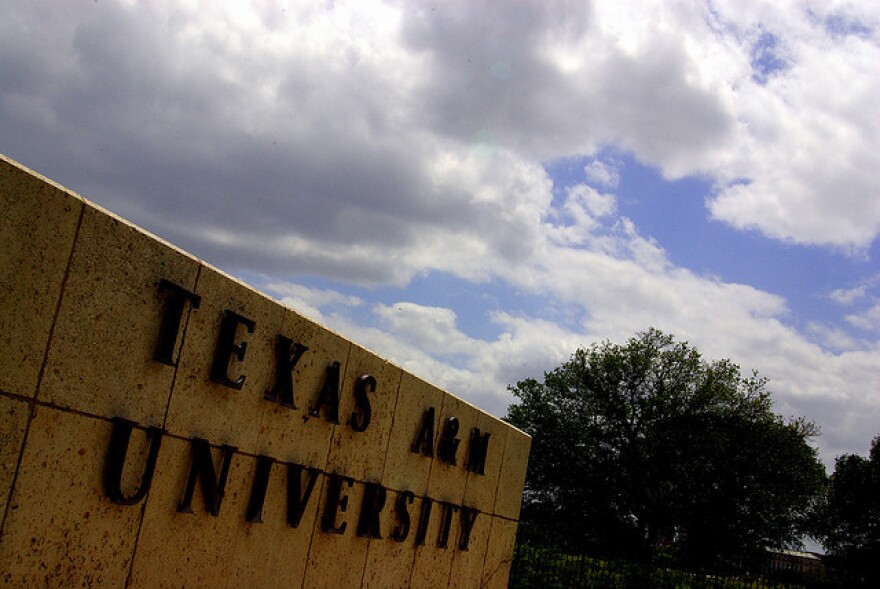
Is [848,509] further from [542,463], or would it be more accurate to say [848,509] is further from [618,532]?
[542,463]

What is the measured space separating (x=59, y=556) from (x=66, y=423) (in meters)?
0.84

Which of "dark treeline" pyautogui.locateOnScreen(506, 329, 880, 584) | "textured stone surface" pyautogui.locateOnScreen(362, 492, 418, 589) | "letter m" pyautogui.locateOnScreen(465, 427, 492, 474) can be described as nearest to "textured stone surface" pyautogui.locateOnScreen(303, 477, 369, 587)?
"textured stone surface" pyautogui.locateOnScreen(362, 492, 418, 589)

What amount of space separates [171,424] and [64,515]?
977 mm

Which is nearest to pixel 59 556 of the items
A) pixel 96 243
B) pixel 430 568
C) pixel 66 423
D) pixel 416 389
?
pixel 66 423

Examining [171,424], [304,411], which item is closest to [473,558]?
[304,411]

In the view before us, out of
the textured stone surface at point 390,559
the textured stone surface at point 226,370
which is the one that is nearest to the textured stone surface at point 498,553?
the textured stone surface at point 390,559

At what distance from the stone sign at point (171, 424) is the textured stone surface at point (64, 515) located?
0.4 inches

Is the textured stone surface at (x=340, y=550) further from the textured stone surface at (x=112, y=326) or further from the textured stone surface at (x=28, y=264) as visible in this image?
the textured stone surface at (x=28, y=264)

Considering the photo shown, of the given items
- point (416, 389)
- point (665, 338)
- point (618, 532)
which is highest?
point (665, 338)

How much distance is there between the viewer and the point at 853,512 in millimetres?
35594

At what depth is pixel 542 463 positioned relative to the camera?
122 ft

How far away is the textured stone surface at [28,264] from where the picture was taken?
15.1ft

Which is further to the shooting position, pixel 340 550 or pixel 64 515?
pixel 340 550

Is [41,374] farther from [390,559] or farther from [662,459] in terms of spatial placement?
[662,459]
